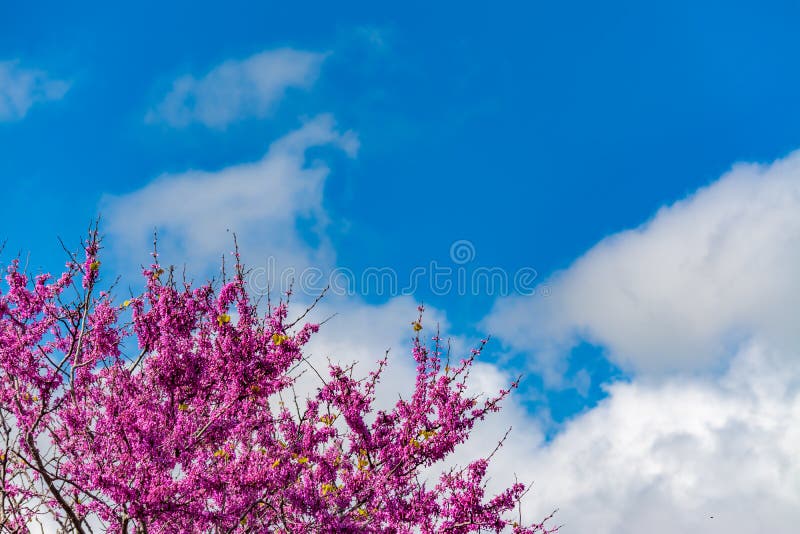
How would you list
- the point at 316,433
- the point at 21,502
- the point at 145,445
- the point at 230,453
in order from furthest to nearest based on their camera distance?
the point at 316,433
the point at 230,453
the point at 21,502
the point at 145,445

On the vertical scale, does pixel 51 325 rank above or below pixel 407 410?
above

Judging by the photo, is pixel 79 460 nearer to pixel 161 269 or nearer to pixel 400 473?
pixel 161 269

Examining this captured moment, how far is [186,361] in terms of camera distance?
1163 cm

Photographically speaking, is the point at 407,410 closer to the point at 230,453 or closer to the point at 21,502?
the point at 230,453

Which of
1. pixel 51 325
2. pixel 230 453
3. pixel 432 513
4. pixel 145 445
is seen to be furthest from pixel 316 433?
pixel 51 325

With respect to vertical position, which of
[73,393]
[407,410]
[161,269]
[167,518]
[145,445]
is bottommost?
[167,518]

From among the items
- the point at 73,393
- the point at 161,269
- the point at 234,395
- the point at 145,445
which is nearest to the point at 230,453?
the point at 234,395

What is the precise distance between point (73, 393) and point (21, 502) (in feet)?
6.65

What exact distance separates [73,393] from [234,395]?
2.45 metres

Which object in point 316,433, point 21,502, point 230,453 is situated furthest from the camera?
point 316,433

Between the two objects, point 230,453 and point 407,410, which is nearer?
point 230,453

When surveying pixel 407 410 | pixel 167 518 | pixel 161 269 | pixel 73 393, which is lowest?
pixel 167 518

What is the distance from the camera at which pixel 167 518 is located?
33.0 ft

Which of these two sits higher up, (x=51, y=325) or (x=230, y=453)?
(x=51, y=325)
